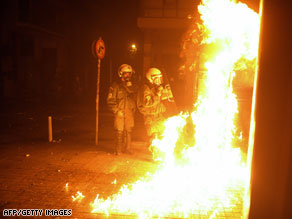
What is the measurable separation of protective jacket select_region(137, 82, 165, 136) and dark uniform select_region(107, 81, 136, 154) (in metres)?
0.43

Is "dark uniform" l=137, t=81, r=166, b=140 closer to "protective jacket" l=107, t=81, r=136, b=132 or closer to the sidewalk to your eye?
"protective jacket" l=107, t=81, r=136, b=132

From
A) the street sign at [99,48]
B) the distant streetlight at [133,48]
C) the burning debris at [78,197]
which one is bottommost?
the burning debris at [78,197]

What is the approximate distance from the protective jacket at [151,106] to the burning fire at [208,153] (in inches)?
11.7

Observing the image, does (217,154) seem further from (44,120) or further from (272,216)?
(44,120)

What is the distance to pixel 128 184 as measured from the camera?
5.49 m

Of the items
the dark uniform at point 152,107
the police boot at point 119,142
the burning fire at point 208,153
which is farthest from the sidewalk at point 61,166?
the dark uniform at point 152,107

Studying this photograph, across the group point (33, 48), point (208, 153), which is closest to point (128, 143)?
point (208, 153)

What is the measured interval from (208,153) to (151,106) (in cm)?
193

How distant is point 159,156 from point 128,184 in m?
1.86

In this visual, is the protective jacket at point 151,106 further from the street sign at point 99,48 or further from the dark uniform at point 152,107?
the street sign at point 99,48

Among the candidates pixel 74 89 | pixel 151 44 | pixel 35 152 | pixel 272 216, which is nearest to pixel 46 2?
pixel 74 89

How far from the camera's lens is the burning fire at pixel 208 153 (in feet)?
15.0

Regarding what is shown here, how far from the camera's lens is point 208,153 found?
659 centimetres

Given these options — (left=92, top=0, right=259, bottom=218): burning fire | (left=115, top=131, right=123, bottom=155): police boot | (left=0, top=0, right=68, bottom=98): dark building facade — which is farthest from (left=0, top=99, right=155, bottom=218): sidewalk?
(left=0, top=0, right=68, bottom=98): dark building facade
